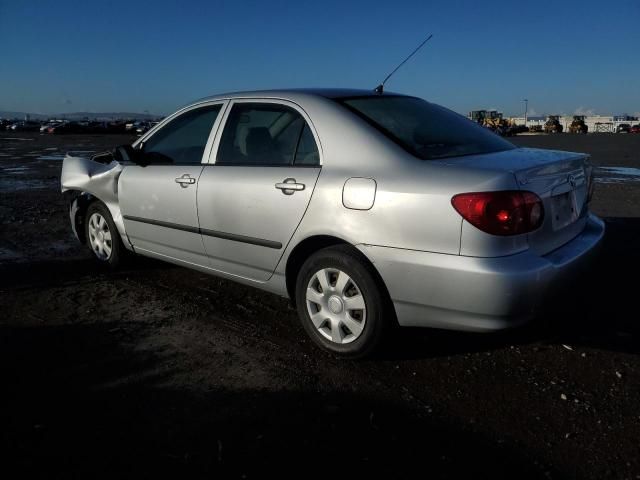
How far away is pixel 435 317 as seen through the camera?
114 inches

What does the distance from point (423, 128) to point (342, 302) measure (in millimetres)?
1244

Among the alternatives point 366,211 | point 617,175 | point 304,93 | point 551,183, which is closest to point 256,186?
point 304,93

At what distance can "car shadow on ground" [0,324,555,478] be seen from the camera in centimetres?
222

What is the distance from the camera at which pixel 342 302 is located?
3156 mm

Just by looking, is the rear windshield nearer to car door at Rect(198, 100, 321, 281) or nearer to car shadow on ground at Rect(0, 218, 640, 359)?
car door at Rect(198, 100, 321, 281)

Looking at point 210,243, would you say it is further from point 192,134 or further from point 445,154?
point 445,154

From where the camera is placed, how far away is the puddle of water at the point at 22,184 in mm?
10875

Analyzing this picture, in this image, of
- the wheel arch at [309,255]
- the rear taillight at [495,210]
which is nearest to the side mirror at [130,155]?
the wheel arch at [309,255]

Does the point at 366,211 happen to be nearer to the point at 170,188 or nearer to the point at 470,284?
the point at 470,284

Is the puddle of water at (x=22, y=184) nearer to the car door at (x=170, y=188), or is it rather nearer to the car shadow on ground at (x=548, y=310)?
the car shadow on ground at (x=548, y=310)

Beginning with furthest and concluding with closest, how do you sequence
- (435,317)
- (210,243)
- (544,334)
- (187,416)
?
(210,243) < (544,334) < (435,317) < (187,416)

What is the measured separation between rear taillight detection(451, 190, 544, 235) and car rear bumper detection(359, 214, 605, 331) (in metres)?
0.15

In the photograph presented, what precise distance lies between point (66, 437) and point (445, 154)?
244 centimetres

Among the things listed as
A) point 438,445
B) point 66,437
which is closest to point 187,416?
point 66,437
